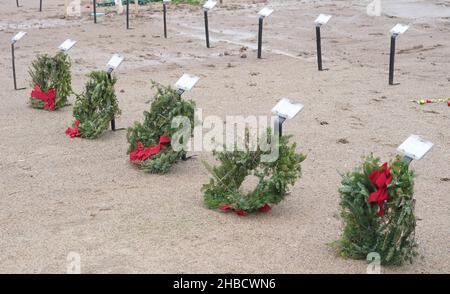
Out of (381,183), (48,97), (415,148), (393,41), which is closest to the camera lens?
(381,183)

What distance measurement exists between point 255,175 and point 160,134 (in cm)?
136

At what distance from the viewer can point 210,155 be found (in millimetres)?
6957

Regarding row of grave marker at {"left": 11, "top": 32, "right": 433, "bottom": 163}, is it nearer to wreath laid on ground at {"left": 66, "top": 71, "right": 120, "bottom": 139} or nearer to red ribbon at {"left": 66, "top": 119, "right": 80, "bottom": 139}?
wreath laid on ground at {"left": 66, "top": 71, "right": 120, "bottom": 139}

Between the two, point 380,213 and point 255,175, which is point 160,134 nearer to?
point 255,175

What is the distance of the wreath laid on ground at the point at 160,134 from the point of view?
6434mm

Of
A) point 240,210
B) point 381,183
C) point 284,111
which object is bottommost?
point 240,210

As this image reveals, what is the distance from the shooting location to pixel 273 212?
5516 mm

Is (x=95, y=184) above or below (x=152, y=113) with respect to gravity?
below

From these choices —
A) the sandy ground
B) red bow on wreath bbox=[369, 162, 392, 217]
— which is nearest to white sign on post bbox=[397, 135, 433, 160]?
red bow on wreath bbox=[369, 162, 392, 217]

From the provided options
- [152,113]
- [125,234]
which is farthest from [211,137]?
[125,234]

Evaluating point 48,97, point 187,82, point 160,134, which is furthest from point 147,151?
point 48,97

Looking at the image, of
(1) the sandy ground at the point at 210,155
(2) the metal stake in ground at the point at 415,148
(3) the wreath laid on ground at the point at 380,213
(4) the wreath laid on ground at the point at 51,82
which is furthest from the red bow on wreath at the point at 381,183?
(4) the wreath laid on ground at the point at 51,82

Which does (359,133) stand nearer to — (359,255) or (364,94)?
(364,94)
